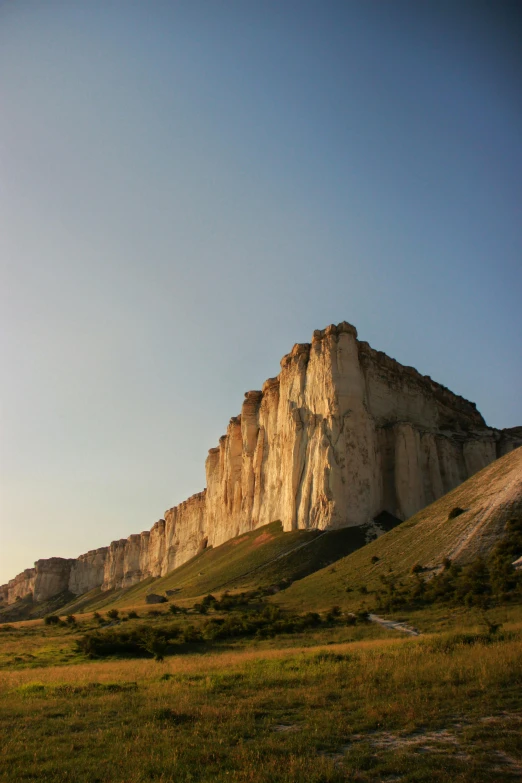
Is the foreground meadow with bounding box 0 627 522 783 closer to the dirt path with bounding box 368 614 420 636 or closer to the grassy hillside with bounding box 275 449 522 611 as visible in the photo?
the dirt path with bounding box 368 614 420 636

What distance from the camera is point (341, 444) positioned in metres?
62.1

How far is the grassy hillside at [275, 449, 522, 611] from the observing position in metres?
33.8

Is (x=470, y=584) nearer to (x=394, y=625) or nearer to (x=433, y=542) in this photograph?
(x=394, y=625)

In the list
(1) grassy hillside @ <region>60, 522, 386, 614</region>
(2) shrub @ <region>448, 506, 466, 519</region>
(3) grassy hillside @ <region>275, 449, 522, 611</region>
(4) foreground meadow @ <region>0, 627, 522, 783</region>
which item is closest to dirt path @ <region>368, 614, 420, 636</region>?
(3) grassy hillside @ <region>275, 449, 522, 611</region>

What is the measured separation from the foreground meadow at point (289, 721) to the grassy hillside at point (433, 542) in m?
19.0

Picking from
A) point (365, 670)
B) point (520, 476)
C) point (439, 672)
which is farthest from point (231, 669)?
point (520, 476)

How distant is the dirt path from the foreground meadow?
7056mm

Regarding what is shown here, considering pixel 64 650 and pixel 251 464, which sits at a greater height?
pixel 251 464

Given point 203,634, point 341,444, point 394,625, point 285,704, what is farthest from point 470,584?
point 341,444

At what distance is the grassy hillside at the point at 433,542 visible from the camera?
33.8 metres

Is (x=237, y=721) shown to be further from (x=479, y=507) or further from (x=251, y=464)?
(x=251, y=464)

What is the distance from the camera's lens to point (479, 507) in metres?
37.3

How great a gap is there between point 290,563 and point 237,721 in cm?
4450

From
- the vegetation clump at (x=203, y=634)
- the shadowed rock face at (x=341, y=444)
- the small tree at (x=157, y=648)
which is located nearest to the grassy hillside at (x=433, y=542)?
the vegetation clump at (x=203, y=634)
